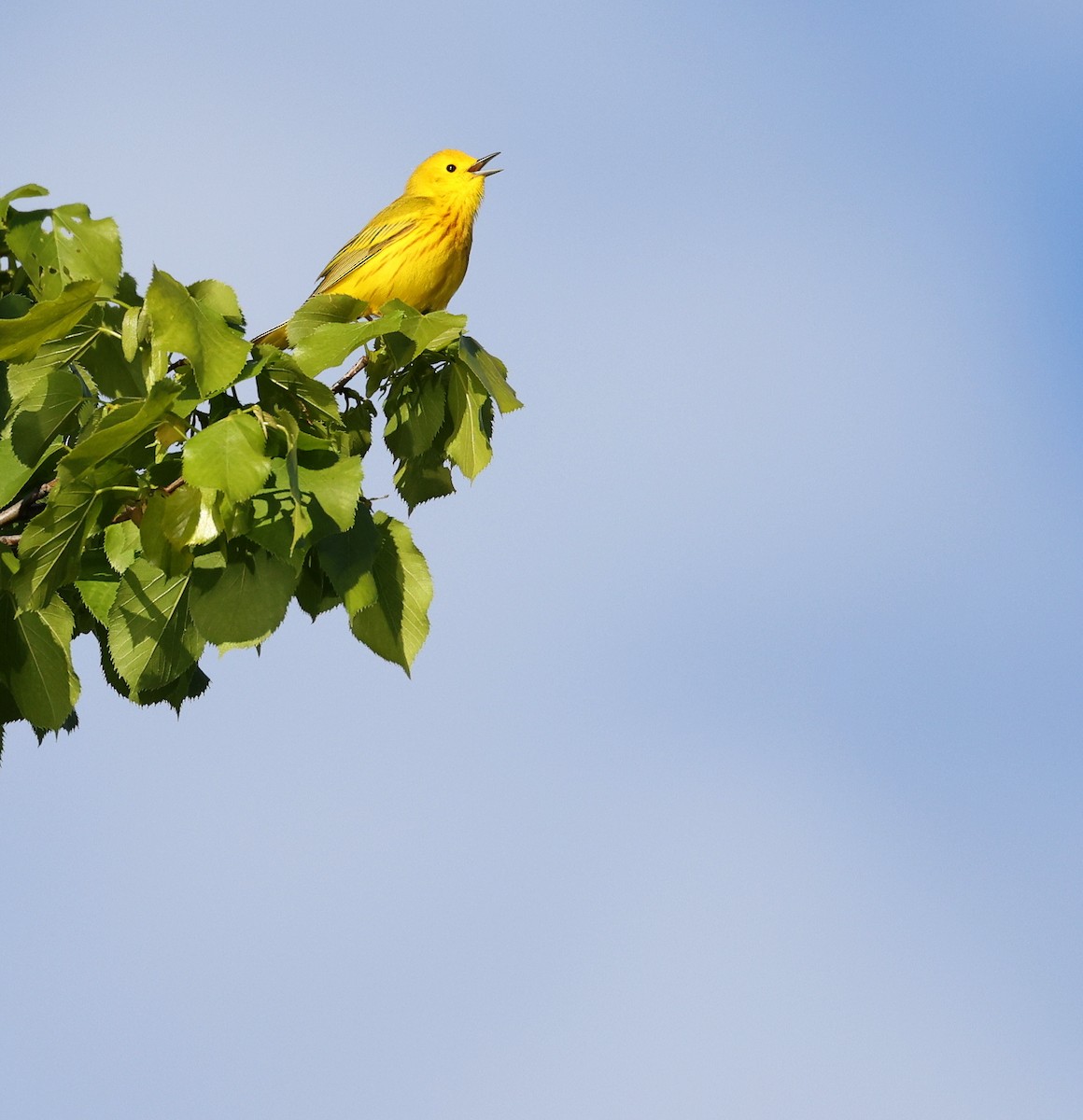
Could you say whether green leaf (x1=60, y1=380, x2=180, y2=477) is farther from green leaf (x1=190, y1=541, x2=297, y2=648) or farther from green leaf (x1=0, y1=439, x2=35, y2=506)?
green leaf (x1=0, y1=439, x2=35, y2=506)

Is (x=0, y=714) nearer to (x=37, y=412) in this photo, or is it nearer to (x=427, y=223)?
(x=37, y=412)

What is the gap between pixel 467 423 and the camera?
4.47 m

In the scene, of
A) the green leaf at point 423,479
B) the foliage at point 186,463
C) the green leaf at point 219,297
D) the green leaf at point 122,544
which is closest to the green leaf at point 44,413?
the foliage at point 186,463

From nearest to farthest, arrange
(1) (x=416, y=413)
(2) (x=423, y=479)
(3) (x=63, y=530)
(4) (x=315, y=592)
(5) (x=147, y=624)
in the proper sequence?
(3) (x=63, y=530)
(5) (x=147, y=624)
(4) (x=315, y=592)
(1) (x=416, y=413)
(2) (x=423, y=479)

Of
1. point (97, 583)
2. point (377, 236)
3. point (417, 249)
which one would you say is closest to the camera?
point (97, 583)

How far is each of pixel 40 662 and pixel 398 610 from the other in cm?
119

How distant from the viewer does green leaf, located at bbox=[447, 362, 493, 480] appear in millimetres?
4418

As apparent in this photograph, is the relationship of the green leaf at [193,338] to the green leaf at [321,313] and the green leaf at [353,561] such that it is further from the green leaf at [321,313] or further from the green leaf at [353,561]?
the green leaf at [353,561]

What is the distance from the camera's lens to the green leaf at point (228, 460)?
337cm

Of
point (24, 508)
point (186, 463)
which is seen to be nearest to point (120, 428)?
point (186, 463)

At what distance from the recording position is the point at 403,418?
4586mm

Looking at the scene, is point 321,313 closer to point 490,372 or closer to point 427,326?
point 427,326

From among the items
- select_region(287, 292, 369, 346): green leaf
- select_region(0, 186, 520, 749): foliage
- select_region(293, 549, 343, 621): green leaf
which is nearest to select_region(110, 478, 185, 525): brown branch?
select_region(0, 186, 520, 749): foliage

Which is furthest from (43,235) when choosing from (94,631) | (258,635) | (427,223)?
(427,223)
